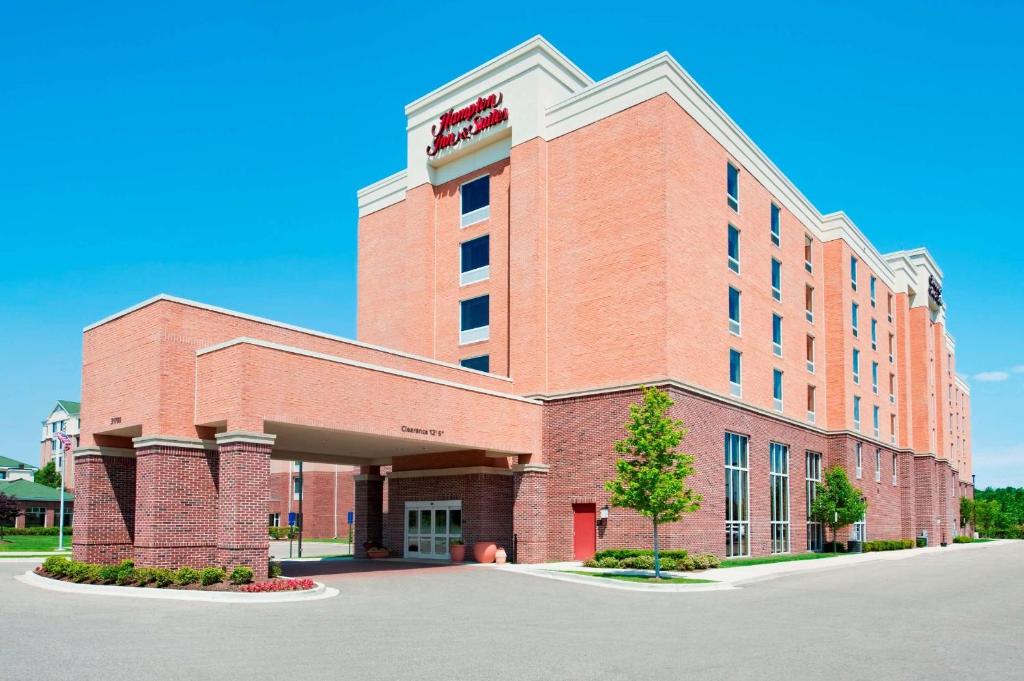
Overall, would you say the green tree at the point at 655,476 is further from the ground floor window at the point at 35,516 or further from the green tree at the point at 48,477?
the green tree at the point at 48,477

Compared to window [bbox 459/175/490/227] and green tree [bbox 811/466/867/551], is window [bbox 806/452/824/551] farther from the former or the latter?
window [bbox 459/175/490/227]

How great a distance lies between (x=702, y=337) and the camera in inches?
1425

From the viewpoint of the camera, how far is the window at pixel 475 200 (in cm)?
4100

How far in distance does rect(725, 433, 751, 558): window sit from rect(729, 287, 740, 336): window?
181 inches

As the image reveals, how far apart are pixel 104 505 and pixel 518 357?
55.1ft

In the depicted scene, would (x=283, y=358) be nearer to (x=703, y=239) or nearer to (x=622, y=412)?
(x=622, y=412)

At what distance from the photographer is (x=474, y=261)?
135 feet

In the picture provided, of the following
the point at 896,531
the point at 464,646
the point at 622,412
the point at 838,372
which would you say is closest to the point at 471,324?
the point at 622,412

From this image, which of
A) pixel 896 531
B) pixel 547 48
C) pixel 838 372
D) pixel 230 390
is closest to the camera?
pixel 230 390

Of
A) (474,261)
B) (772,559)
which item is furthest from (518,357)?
(772,559)

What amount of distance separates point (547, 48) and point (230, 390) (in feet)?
71.0

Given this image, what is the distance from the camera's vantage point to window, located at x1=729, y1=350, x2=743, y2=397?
38.7 metres

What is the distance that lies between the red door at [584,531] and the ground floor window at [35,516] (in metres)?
71.5

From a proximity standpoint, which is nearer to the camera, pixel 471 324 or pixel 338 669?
pixel 338 669
